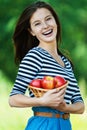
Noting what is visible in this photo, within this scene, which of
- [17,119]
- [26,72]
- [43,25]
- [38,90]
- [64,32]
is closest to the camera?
[38,90]

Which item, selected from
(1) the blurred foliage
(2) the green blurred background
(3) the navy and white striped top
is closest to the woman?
(3) the navy and white striped top

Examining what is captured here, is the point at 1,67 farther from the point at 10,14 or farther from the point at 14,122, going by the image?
the point at 14,122

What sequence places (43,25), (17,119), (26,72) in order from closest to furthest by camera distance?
(26,72) → (43,25) → (17,119)

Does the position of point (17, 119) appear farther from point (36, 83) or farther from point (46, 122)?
point (36, 83)

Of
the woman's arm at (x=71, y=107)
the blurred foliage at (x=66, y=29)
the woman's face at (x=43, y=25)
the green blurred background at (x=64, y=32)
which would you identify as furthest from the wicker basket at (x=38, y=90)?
the blurred foliage at (x=66, y=29)

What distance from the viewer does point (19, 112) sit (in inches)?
234

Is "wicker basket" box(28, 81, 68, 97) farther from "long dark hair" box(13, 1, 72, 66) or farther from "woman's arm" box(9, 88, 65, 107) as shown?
"long dark hair" box(13, 1, 72, 66)

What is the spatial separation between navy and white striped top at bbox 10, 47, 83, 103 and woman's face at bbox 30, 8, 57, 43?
8 cm

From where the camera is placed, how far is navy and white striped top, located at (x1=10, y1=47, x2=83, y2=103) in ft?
9.35

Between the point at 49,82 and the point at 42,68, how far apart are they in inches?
5.8

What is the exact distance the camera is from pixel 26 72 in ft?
9.37

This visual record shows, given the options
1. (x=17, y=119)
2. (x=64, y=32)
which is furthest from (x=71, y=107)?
(x=64, y=32)

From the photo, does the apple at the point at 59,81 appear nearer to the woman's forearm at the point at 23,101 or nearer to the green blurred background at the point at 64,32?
the woman's forearm at the point at 23,101

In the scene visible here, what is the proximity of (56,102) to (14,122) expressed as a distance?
123 inches
